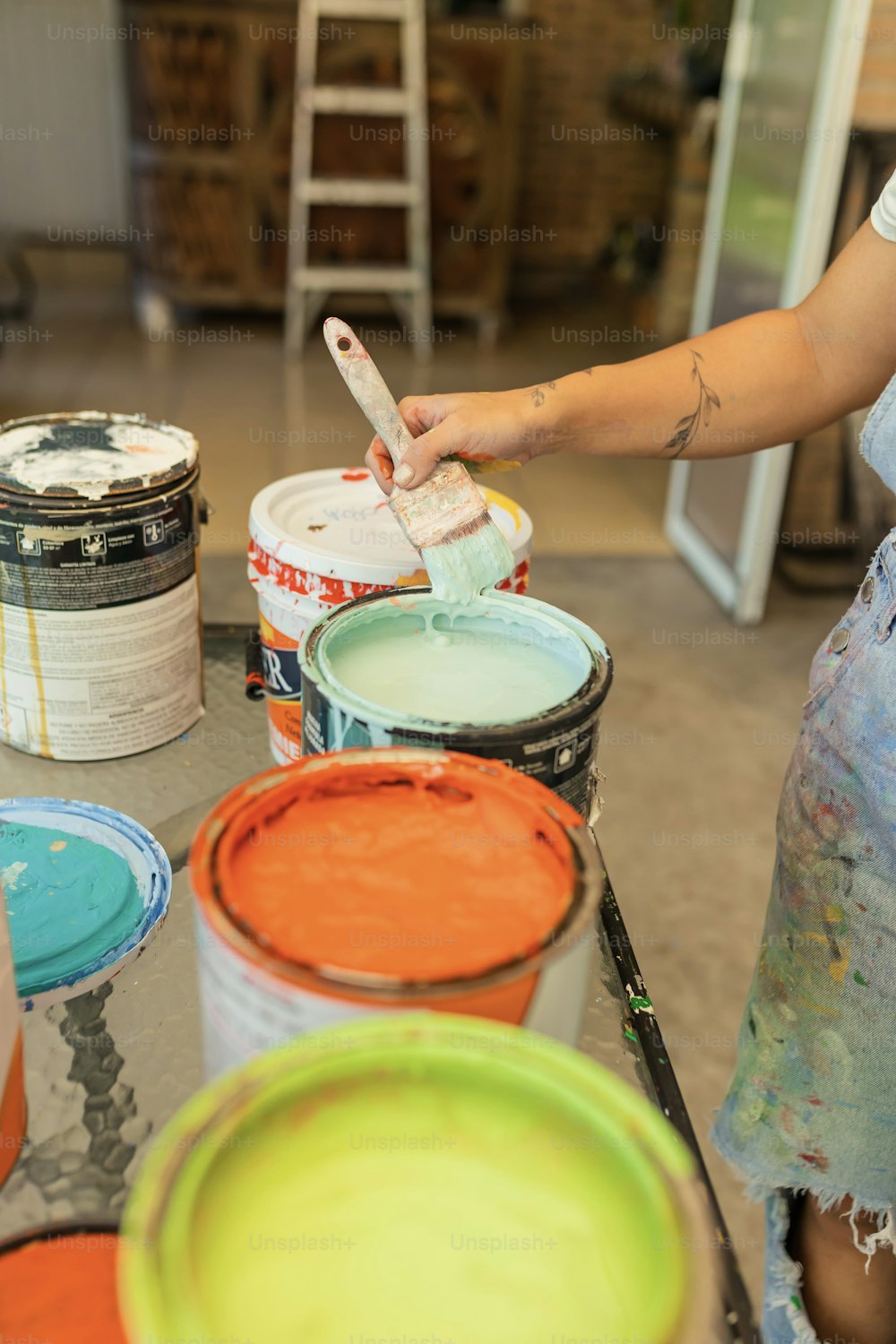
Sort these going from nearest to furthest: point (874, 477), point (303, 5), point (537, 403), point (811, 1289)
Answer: point (537, 403) → point (811, 1289) → point (874, 477) → point (303, 5)

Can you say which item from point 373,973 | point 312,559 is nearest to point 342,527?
point 312,559

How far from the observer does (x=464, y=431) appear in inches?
36.2

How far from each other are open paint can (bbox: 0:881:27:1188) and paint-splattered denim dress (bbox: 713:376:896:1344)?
0.67 meters

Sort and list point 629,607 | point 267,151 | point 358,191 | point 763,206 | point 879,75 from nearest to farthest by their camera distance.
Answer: point 879,75 < point 763,206 < point 629,607 < point 358,191 < point 267,151

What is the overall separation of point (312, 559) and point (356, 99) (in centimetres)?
384

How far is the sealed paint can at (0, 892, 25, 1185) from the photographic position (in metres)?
0.59

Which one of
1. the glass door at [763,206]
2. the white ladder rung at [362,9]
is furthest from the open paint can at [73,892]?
the white ladder rung at [362,9]

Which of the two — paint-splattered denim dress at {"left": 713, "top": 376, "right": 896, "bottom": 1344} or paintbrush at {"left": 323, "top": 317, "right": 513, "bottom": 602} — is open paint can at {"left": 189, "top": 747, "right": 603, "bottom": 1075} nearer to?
paintbrush at {"left": 323, "top": 317, "right": 513, "bottom": 602}

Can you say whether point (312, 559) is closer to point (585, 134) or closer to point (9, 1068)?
point (9, 1068)

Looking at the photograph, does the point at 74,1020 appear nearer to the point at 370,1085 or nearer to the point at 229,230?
the point at 370,1085

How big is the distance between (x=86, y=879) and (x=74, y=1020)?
0.43ft

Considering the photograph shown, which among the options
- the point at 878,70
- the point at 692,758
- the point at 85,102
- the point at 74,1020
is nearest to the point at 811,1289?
the point at 74,1020

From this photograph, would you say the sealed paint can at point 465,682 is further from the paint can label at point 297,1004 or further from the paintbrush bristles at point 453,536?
the paint can label at point 297,1004

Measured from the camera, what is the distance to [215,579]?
2.97 meters
